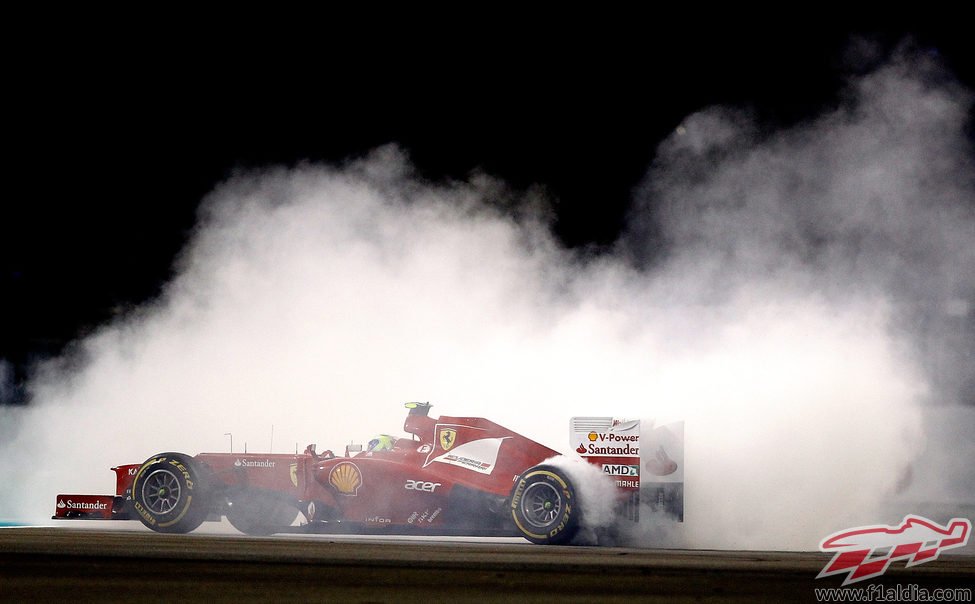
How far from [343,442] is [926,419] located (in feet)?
37.8

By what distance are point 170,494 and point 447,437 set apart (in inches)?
144

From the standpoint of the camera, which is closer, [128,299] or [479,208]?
[479,208]

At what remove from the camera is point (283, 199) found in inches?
799

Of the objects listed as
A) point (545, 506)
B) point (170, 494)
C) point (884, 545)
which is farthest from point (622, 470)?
point (170, 494)

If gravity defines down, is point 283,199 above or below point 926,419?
above

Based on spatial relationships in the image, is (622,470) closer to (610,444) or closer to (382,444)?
(610,444)

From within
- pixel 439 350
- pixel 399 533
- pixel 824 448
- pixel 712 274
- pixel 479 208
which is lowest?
pixel 399 533

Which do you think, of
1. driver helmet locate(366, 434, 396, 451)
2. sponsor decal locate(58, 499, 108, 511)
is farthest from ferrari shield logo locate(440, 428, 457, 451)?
sponsor decal locate(58, 499, 108, 511)

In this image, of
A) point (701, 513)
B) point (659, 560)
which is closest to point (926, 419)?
point (701, 513)

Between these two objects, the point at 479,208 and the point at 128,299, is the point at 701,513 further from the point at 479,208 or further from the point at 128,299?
the point at 128,299

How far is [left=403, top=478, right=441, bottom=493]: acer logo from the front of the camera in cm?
1216

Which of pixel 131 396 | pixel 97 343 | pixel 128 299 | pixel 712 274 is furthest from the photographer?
pixel 128 299

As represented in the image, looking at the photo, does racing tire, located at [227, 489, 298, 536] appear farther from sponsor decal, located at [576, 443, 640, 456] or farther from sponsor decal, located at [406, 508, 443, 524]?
sponsor decal, located at [576, 443, 640, 456]

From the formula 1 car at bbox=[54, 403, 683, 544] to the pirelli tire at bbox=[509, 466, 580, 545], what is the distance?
0.04ft
